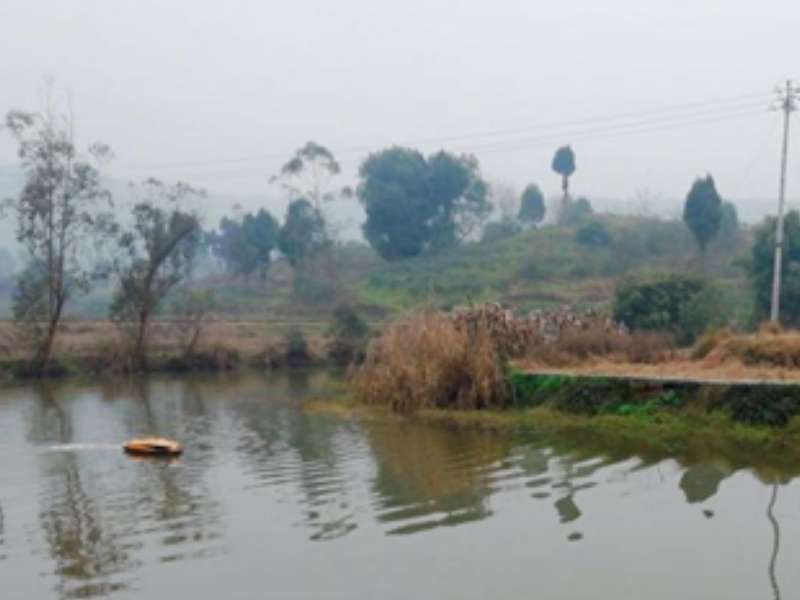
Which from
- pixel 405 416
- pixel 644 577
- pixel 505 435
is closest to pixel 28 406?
pixel 405 416

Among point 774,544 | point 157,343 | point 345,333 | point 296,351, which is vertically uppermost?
point 157,343

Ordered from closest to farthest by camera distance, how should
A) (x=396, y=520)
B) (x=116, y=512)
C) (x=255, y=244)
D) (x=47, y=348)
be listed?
(x=396, y=520)
(x=116, y=512)
(x=47, y=348)
(x=255, y=244)

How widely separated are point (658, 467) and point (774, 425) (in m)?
2.58

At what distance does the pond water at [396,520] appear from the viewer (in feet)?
25.7

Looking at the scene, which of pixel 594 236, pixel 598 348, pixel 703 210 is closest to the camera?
pixel 598 348

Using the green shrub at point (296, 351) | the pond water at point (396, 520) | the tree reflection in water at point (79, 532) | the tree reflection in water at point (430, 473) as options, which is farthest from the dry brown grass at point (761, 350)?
the green shrub at point (296, 351)

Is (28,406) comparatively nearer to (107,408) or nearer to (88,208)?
(107,408)

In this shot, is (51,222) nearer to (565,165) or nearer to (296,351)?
(296,351)

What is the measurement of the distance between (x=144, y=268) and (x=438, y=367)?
21856 millimetres

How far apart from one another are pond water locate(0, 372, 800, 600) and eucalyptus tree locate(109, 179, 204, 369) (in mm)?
20418

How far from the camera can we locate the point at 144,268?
3797cm

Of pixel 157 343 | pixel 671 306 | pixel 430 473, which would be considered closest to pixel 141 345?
pixel 157 343

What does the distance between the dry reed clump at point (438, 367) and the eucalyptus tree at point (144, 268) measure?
61.2ft

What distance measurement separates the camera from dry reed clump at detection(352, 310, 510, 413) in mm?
18375
